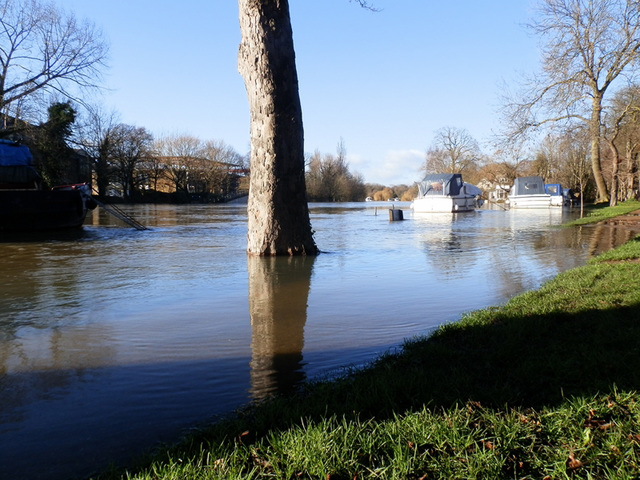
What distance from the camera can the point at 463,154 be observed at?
68.4m

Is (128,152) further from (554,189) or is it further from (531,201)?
(554,189)

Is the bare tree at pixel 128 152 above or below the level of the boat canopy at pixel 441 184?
above

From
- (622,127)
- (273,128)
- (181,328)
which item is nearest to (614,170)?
(622,127)

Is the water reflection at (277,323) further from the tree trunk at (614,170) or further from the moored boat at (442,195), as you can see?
the moored boat at (442,195)

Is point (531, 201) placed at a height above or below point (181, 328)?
above

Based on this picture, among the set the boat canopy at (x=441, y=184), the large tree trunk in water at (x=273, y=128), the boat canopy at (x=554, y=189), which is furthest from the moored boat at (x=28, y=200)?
the boat canopy at (x=554, y=189)

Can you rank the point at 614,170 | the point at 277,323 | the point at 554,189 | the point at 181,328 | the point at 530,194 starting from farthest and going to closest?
the point at 554,189, the point at 530,194, the point at 614,170, the point at 277,323, the point at 181,328

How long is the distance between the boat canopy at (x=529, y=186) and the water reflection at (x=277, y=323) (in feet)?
150

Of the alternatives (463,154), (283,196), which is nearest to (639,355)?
(283,196)

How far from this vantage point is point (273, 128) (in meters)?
11.9

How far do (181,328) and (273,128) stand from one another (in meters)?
6.98

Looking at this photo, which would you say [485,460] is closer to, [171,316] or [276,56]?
[171,316]

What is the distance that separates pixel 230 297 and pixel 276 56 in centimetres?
642

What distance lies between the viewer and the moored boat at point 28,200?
20.0m
